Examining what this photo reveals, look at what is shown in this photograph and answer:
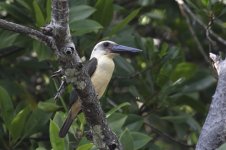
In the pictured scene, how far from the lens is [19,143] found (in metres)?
4.60

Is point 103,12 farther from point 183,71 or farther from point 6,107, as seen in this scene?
point 6,107

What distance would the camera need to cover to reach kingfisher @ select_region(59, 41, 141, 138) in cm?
430

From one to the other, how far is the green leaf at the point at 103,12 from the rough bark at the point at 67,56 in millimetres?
1760

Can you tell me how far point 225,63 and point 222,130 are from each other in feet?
1.37

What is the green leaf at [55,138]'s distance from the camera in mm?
3658

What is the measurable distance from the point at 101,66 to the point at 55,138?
1058mm

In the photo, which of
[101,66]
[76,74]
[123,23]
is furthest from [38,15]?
[76,74]

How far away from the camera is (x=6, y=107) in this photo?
443cm

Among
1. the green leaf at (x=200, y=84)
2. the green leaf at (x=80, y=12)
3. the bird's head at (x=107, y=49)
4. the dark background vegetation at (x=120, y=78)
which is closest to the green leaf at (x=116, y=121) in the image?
the dark background vegetation at (x=120, y=78)

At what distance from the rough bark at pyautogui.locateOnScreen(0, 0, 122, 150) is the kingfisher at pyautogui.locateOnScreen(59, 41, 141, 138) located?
766 millimetres

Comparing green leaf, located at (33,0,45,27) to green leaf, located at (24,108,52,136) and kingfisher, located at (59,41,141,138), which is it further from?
green leaf, located at (24,108,52,136)

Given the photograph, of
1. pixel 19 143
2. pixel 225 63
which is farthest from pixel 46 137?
pixel 225 63

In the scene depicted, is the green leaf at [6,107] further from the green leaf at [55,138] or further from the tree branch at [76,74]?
the tree branch at [76,74]

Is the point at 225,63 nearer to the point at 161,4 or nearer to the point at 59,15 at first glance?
the point at 59,15
